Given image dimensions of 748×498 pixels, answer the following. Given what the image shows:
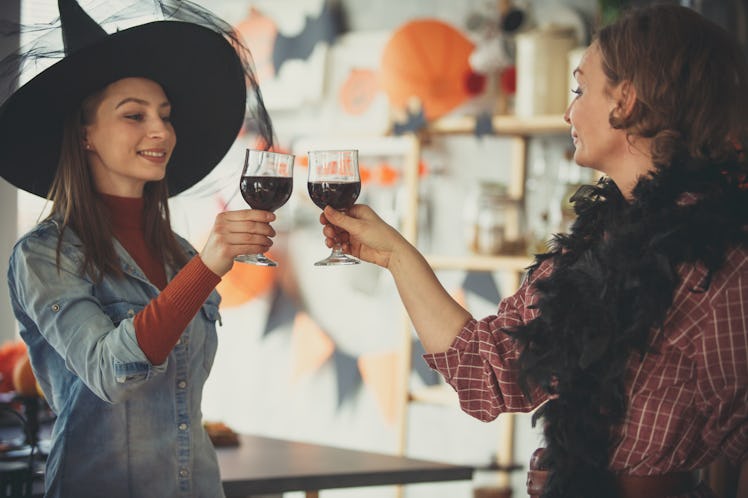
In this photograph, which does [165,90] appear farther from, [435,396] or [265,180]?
[435,396]

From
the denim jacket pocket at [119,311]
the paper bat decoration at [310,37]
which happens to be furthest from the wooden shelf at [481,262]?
the denim jacket pocket at [119,311]

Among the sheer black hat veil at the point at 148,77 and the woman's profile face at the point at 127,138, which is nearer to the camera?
the sheer black hat veil at the point at 148,77

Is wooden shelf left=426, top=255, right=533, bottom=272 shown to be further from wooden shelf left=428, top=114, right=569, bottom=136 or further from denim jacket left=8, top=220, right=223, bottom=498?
denim jacket left=8, top=220, right=223, bottom=498

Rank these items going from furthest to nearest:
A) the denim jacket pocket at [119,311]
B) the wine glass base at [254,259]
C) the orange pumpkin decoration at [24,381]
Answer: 1. the orange pumpkin decoration at [24,381]
2. the denim jacket pocket at [119,311]
3. the wine glass base at [254,259]

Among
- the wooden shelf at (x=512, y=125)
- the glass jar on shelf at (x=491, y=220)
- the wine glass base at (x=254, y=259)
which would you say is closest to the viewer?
the wine glass base at (x=254, y=259)

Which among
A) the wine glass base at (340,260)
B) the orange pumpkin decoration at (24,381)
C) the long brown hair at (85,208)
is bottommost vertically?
the orange pumpkin decoration at (24,381)

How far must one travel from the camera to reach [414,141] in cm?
372

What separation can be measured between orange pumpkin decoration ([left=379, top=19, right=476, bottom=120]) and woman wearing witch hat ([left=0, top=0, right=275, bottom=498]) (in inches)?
79.1

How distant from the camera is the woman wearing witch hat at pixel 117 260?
1.55m

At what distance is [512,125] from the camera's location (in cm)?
350

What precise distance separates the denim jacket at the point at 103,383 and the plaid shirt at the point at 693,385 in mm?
805

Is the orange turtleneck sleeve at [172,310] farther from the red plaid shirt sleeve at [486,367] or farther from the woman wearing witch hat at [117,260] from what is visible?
the red plaid shirt sleeve at [486,367]

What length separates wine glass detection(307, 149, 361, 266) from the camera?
1612mm

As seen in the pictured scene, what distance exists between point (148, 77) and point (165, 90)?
8 centimetres
